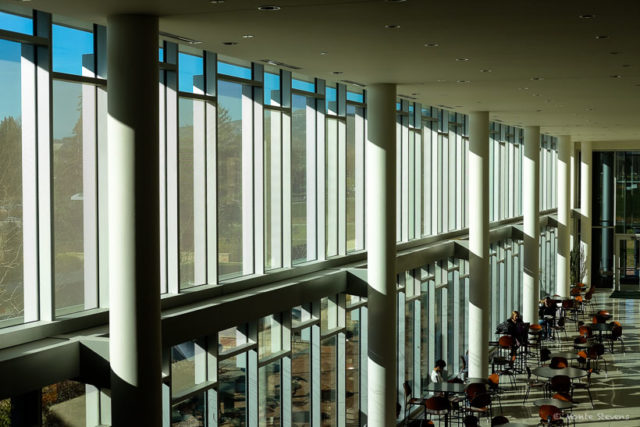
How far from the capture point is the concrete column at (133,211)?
21.1 feet

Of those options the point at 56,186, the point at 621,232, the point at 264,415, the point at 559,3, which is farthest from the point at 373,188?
the point at 621,232

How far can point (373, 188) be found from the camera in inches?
471

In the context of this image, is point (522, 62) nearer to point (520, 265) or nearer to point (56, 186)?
point (56, 186)

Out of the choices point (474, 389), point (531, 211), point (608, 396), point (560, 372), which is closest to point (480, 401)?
point (474, 389)

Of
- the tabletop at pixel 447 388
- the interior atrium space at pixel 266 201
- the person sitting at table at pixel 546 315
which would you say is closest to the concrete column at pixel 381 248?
the interior atrium space at pixel 266 201

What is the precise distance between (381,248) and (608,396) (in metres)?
8.35

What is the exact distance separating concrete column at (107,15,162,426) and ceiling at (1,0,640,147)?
0.33 meters

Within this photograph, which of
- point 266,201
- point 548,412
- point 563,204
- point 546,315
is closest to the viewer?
point 266,201

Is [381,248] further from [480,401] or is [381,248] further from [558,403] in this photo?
[558,403]

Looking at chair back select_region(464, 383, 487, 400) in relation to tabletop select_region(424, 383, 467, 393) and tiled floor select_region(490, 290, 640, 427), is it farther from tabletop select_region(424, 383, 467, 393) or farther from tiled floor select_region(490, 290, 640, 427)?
tiled floor select_region(490, 290, 640, 427)

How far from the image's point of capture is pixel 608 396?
56.7ft

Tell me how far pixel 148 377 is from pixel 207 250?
3834mm

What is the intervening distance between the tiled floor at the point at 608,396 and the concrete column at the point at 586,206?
9.85 meters

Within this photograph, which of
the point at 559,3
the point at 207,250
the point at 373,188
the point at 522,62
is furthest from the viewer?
the point at 373,188
